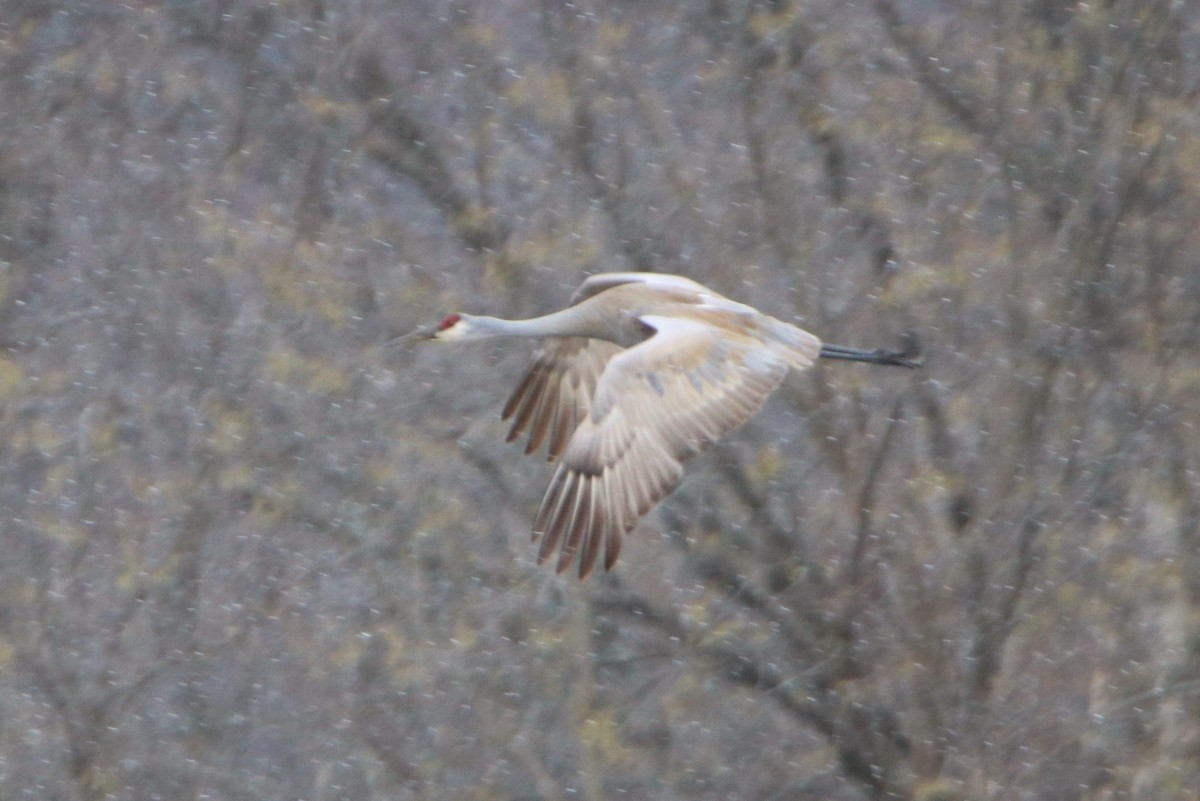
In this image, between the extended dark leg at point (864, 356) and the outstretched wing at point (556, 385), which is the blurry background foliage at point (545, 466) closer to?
the extended dark leg at point (864, 356)

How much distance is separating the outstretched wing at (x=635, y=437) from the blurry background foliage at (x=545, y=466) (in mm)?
3072

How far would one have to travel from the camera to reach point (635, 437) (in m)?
5.94

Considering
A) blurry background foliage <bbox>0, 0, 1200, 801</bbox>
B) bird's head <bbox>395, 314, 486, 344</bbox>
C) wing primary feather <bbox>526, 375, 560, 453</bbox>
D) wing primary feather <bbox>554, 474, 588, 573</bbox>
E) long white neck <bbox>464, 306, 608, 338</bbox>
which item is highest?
long white neck <bbox>464, 306, 608, 338</bbox>

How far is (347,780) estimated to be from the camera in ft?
31.9

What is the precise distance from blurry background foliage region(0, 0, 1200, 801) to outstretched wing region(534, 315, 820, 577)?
121 inches

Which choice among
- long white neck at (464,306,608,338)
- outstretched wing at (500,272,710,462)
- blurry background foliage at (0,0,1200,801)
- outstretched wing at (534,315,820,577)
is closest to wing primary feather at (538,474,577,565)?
outstretched wing at (534,315,820,577)

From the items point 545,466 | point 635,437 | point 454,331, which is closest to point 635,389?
point 635,437

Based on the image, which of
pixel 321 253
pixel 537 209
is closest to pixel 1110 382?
pixel 537 209

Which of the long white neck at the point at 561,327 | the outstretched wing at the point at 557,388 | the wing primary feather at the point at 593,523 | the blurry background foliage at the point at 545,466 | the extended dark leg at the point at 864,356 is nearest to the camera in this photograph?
the wing primary feather at the point at 593,523

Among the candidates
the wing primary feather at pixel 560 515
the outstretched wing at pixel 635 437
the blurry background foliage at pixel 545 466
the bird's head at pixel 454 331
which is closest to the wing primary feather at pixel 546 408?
the bird's head at pixel 454 331

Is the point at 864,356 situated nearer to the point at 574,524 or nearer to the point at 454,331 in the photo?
the point at 454,331

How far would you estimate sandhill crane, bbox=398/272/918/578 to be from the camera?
19.3ft

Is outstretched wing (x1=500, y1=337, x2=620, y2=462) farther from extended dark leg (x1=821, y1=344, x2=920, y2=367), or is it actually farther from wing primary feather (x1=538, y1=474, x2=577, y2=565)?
wing primary feather (x1=538, y1=474, x2=577, y2=565)

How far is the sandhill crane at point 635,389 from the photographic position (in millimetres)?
5887
